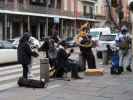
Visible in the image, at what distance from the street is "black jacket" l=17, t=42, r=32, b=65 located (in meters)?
0.76

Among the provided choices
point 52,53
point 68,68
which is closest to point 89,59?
Result: point 52,53

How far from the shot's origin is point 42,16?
57875mm

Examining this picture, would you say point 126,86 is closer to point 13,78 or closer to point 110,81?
point 110,81

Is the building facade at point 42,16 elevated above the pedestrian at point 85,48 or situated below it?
above

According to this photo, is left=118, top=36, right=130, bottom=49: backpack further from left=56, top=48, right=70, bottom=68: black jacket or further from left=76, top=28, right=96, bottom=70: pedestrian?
left=56, top=48, right=70, bottom=68: black jacket

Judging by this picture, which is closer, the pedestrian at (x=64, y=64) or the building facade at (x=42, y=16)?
the pedestrian at (x=64, y=64)

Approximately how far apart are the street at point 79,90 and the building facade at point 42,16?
3026 cm

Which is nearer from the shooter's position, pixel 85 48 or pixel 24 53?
pixel 24 53

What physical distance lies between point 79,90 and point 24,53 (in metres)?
2.32

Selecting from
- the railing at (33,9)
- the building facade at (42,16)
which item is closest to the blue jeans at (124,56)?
the building facade at (42,16)

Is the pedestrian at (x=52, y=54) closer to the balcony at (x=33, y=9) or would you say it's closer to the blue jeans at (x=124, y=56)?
the blue jeans at (x=124, y=56)

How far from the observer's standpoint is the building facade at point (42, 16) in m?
51.3

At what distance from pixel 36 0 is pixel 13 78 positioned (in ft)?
149

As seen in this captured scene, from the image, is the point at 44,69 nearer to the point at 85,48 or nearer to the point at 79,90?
the point at 79,90
